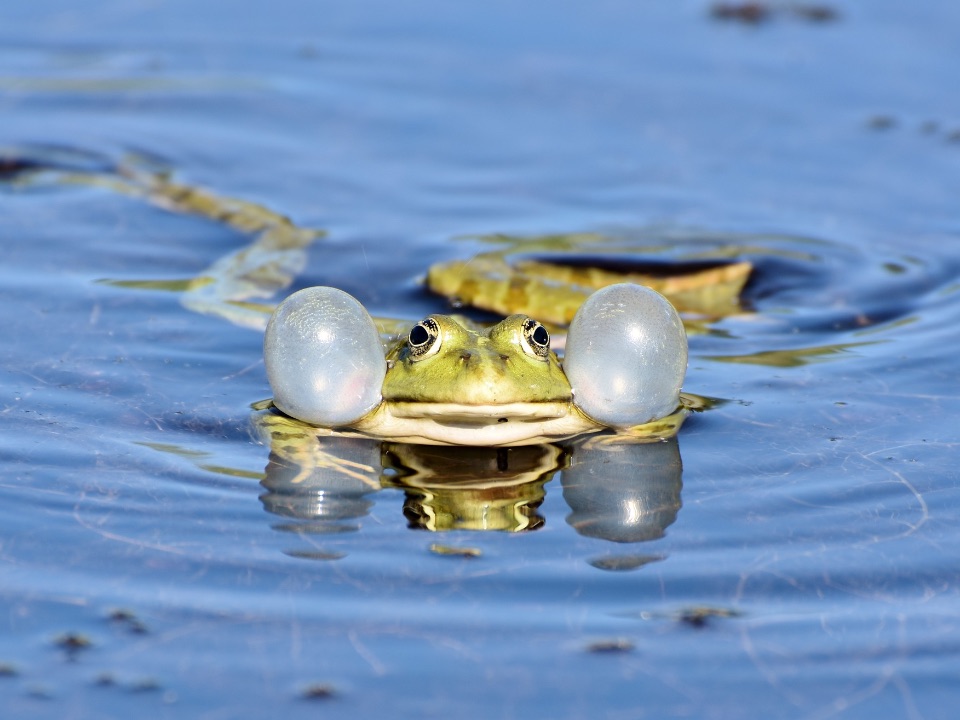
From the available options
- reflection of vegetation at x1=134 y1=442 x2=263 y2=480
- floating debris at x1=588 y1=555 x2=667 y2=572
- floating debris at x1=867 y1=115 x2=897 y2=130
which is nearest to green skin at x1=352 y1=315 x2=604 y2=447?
reflection of vegetation at x1=134 y1=442 x2=263 y2=480

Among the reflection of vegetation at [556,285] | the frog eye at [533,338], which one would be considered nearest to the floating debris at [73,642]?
the frog eye at [533,338]

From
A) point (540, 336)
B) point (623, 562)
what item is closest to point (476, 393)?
point (540, 336)

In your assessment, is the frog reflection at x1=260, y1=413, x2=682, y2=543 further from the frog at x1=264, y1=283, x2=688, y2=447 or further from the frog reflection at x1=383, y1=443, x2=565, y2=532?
the frog at x1=264, y1=283, x2=688, y2=447

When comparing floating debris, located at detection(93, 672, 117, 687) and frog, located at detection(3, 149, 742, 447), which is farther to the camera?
frog, located at detection(3, 149, 742, 447)

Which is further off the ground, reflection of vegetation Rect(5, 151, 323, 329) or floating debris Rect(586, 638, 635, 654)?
reflection of vegetation Rect(5, 151, 323, 329)

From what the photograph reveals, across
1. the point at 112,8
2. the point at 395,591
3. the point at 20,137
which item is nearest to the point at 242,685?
the point at 395,591

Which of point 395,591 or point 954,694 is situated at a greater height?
point 395,591

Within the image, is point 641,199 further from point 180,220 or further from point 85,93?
point 85,93
